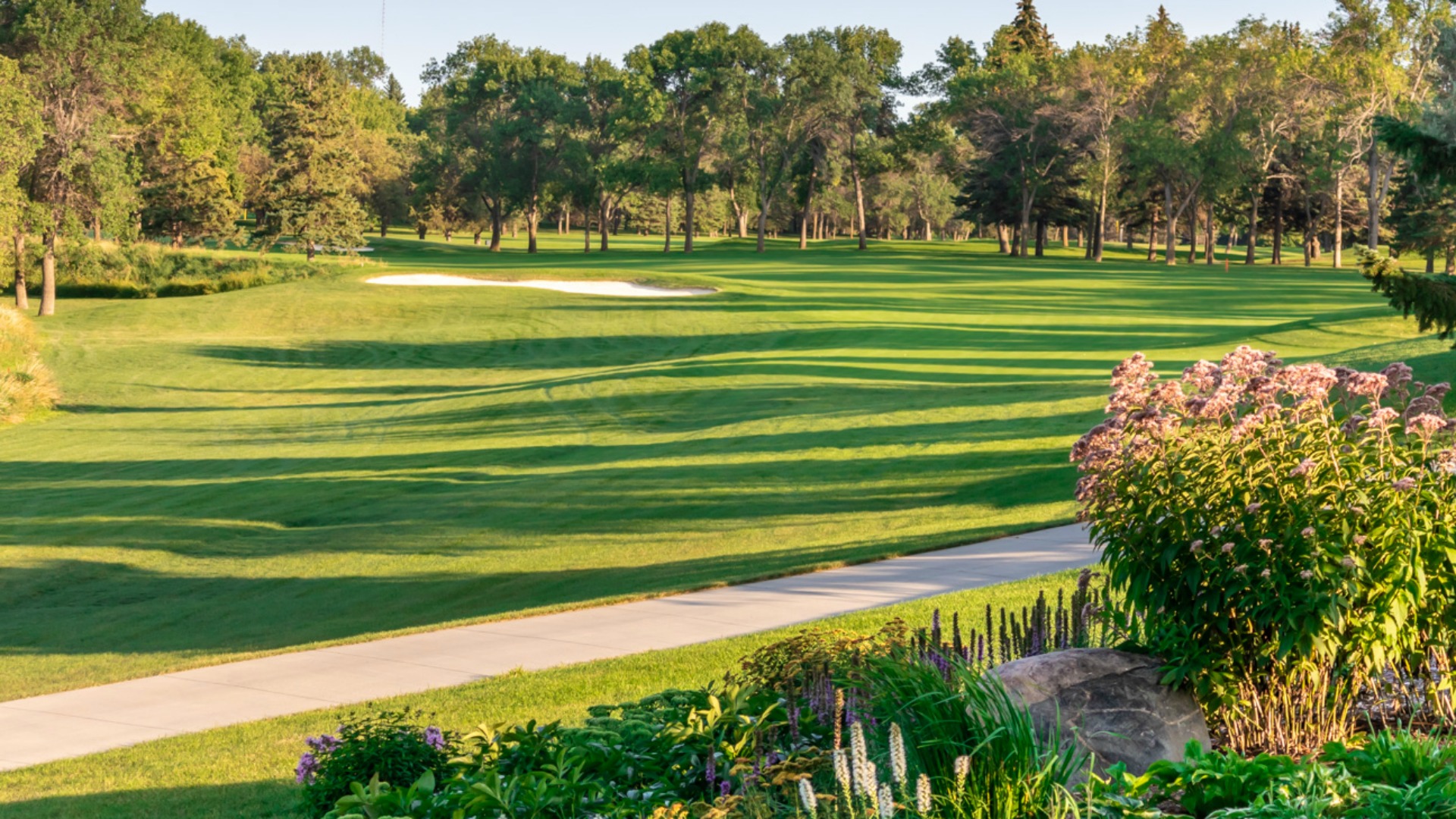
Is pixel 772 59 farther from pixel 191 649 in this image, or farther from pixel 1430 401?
pixel 1430 401

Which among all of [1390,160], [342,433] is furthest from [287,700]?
[1390,160]

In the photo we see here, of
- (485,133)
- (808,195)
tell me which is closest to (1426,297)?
(808,195)

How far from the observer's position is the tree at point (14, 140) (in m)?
42.8

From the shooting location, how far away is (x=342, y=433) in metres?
26.8

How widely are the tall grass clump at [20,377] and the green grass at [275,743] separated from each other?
26.0 metres

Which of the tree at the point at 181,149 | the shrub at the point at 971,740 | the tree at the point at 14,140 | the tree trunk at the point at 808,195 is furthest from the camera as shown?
the tree trunk at the point at 808,195

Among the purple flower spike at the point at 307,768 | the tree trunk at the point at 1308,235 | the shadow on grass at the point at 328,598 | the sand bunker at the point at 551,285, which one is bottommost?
the shadow on grass at the point at 328,598

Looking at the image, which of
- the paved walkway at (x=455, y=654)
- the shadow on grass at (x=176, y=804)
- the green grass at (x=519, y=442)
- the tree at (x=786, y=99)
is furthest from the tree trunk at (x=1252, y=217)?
the shadow on grass at (x=176, y=804)

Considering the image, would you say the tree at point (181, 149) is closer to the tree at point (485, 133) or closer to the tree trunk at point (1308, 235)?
the tree at point (485, 133)

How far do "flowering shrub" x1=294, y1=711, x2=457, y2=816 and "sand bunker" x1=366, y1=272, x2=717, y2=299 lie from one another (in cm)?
3905

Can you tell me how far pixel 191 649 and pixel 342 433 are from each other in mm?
14788

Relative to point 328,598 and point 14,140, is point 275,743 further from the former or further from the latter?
point 14,140

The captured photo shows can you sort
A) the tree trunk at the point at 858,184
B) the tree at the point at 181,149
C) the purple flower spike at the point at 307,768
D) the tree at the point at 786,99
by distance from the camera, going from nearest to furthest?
the purple flower spike at the point at 307,768 < the tree at the point at 181,149 < the tree at the point at 786,99 < the tree trunk at the point at 858,184

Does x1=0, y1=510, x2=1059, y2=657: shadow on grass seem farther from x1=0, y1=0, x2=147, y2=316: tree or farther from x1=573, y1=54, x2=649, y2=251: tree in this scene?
x1=573, y1=54, x2=649, y2=251: tree
